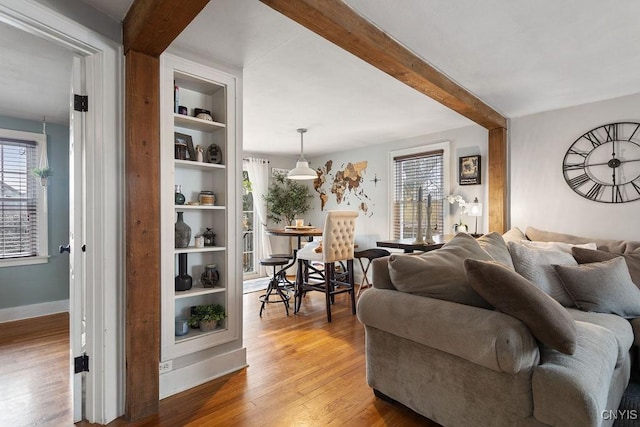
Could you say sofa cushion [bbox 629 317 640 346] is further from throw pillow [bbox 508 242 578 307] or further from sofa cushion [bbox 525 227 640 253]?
sofa cushion [bbox 525 227 640 253]

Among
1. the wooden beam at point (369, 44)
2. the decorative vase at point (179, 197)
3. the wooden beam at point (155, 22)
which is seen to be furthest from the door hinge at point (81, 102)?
the wooden beam at point (369, 44)

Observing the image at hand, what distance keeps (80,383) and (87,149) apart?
4.33 ft

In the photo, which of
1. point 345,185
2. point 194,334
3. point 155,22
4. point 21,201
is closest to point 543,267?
point 194,334

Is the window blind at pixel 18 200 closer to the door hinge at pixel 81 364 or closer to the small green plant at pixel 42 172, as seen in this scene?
the small green plant at pixel 42 172

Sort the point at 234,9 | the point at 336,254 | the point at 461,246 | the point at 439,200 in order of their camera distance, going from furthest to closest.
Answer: the point at 439,200 < the point at 336,254 < the point at 461,246 < the point at 234,9

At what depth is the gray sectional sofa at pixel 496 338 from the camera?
1323 millimetres

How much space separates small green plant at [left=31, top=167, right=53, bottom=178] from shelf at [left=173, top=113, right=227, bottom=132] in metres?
2.39

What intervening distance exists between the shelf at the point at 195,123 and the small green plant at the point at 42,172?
7.84 ft

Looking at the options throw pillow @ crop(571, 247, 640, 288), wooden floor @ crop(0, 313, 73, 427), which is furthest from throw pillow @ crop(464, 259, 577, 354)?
wooden floor @ crop(0, 313, 73, 427)

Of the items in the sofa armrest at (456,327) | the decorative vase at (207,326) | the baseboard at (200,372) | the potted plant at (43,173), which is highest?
the potted plant at (43,173)

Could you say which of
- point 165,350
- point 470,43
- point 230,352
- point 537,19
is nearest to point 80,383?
point 165,350

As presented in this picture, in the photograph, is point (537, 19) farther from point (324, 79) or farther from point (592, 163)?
point (592, 163)

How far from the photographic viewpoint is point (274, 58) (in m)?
2.33

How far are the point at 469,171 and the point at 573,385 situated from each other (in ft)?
10.6
